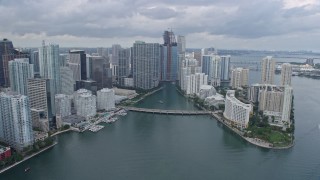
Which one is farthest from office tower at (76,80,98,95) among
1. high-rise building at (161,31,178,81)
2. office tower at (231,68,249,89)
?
office tower at (231,68,249,89)

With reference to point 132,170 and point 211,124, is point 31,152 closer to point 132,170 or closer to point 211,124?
point 132,170

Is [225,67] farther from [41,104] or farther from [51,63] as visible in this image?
[41,104]

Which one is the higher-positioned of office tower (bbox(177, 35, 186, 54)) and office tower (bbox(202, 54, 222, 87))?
office tower (bbox(177, 35, 186, 54))

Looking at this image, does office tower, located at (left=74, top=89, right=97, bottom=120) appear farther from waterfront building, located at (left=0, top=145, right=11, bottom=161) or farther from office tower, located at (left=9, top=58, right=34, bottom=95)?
waterfront building, located at (left=0, top=145, right=11, bottom=161)

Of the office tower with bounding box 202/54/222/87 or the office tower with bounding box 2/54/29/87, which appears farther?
the office tower with bounding box 202/54/222/87

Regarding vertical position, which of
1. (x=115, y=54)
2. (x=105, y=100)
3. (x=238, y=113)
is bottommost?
(x=238, y=113)

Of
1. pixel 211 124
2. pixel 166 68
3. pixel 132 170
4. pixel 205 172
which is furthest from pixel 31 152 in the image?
pixel 166 68

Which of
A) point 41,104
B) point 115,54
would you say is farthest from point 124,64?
point 41,104
